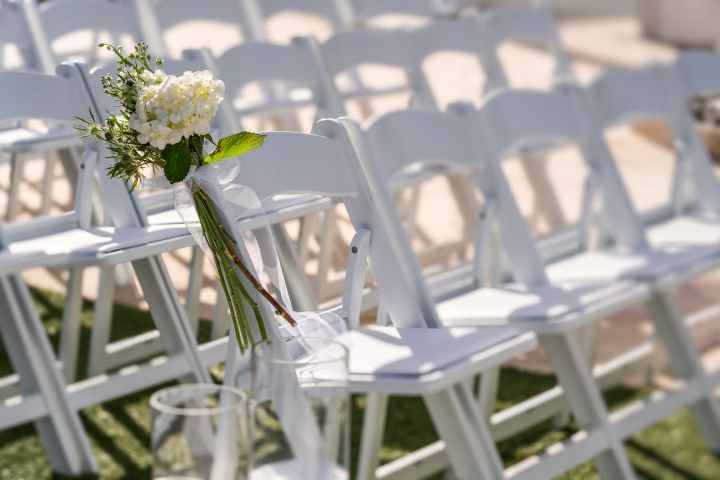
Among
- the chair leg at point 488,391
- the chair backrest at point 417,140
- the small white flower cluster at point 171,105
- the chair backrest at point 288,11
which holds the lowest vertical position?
the chair leg at point 488,391

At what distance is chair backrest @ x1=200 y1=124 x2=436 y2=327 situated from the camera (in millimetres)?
2738

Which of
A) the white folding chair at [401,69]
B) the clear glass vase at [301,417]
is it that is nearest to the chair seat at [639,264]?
the white folding chair at [401,69]

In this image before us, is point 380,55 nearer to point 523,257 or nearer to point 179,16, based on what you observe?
point 179,16

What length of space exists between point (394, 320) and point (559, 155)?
4.44 metres

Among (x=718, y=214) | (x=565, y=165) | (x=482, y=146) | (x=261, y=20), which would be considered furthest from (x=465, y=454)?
(x=565, y=165)

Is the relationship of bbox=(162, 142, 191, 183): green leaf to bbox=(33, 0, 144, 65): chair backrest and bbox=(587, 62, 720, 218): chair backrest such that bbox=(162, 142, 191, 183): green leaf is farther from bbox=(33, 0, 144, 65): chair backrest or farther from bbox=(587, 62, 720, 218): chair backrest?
bbox=(587, 62, 720, 218): chair backrest

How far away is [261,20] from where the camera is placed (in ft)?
17.4

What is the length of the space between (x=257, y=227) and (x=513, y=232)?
1.15 metres

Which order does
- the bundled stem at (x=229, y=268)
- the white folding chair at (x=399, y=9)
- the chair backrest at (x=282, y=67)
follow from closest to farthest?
the bundled stem at (x=229, y=268), the chair backrest at (x=282, y=67), the white folding chair at (x=399, y=9)

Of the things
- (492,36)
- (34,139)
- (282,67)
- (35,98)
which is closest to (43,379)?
(34,139)

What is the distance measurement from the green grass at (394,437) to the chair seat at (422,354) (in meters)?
0.74

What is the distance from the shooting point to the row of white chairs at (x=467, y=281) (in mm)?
2889

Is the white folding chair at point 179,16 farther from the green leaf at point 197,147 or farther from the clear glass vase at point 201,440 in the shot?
the clear glass vase at point 201,440

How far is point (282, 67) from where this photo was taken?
3971 millimetres
